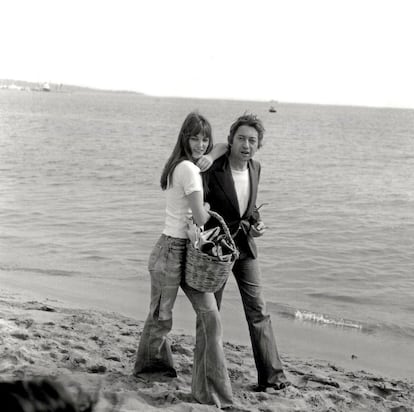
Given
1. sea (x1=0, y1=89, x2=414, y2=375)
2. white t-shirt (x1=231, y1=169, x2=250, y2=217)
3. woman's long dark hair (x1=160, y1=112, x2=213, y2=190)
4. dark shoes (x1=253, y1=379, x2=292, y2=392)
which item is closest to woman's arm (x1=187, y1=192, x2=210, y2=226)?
woman's long dark hair (x1=160, y1=112, x2=213, y2=190)

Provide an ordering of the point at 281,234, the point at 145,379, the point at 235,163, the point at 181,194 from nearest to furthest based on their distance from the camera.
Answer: the point at 181,194, the point at 235,163, the point at 145,379, the point at 281,234

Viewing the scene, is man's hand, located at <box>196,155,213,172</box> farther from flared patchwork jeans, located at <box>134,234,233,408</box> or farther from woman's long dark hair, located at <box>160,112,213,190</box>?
flared patchwork jeans, located at <box>134,234,233,408</box>

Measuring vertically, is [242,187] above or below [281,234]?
above

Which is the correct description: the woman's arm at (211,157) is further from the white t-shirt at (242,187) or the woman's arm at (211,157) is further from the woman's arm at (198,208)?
the woman's arm at (198,208)

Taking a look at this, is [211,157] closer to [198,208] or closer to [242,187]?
[242,187]

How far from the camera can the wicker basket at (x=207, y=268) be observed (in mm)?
4352

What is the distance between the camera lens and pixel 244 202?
478 centimetres

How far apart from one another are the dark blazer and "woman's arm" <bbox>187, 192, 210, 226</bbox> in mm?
285

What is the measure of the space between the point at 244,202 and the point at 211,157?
0.43 m

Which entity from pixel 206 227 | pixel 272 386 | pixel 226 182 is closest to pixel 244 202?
pixel 226 182

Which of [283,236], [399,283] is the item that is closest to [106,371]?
[399,283]

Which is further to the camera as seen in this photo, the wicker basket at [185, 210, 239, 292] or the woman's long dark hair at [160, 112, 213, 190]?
the woman's long dark hair at [160, 112, 213, 190]

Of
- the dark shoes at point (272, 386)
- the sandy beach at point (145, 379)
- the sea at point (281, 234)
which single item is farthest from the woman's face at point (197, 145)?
the dark shoes at point (272, 386)

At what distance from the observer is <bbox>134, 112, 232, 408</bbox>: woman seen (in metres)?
4.46
